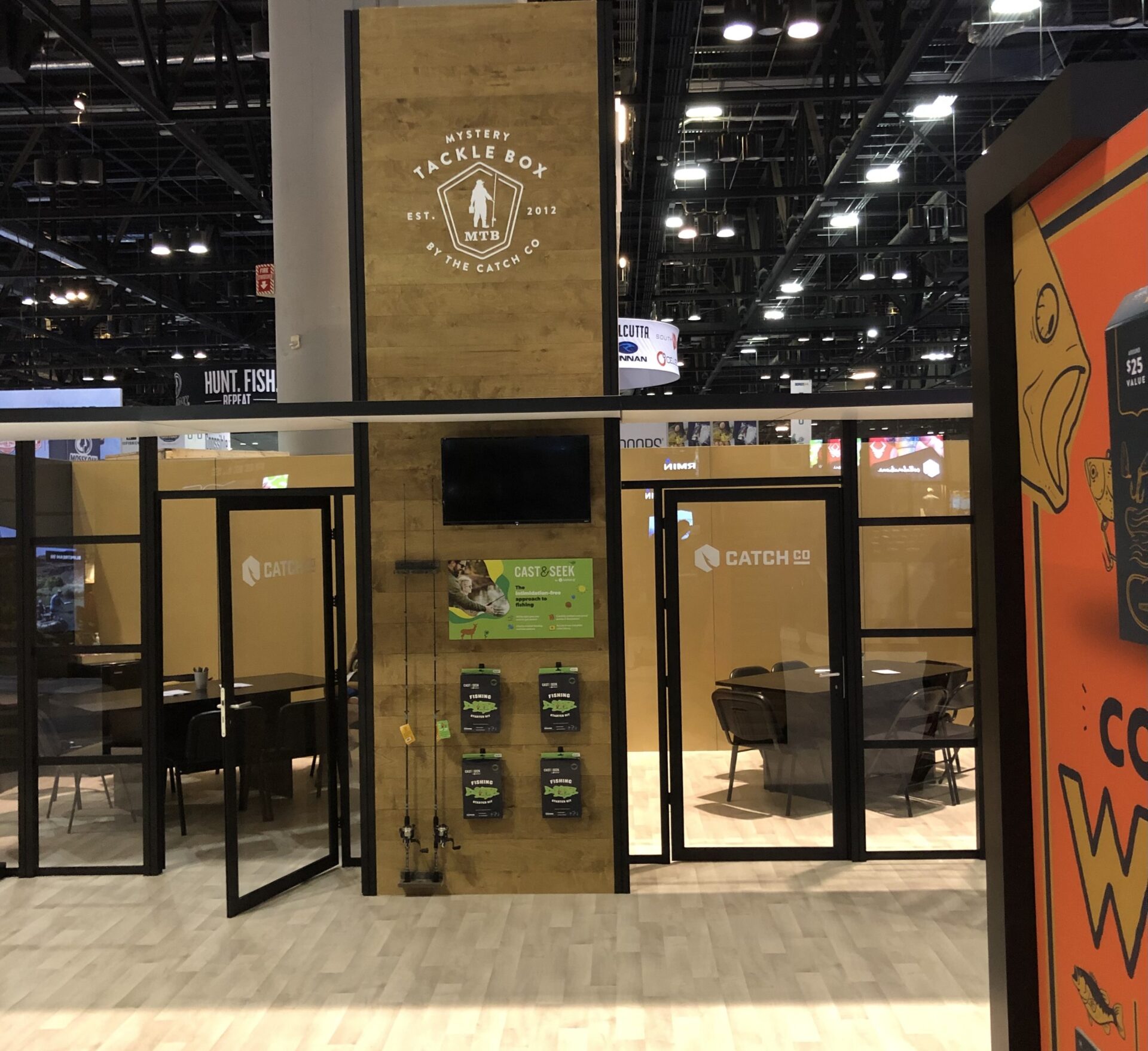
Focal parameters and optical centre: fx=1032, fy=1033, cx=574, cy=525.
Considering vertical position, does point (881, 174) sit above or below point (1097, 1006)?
above

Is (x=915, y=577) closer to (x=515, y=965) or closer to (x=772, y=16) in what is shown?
(x=515, y=965)

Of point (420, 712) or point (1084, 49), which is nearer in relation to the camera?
point (420, 712)

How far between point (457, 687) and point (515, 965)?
1.59 metres

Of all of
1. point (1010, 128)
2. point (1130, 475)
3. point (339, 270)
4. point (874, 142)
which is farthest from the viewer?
point (874, 142)

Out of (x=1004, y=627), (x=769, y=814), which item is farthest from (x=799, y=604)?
(x=1004, y=627)

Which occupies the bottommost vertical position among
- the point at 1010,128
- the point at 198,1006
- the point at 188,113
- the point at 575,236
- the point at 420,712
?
the point at 198,1006

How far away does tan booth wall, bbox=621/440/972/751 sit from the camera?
623cm

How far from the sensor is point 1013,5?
8.41 meters

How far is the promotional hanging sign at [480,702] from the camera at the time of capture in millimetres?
5801

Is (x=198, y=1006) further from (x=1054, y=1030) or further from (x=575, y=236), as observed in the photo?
(x=575, y=236)

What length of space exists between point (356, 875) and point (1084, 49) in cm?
1124

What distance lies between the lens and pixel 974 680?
6.20 meters

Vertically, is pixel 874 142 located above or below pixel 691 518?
above

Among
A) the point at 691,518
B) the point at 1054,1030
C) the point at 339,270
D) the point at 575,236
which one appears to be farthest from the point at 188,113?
the point at 1054,1030
